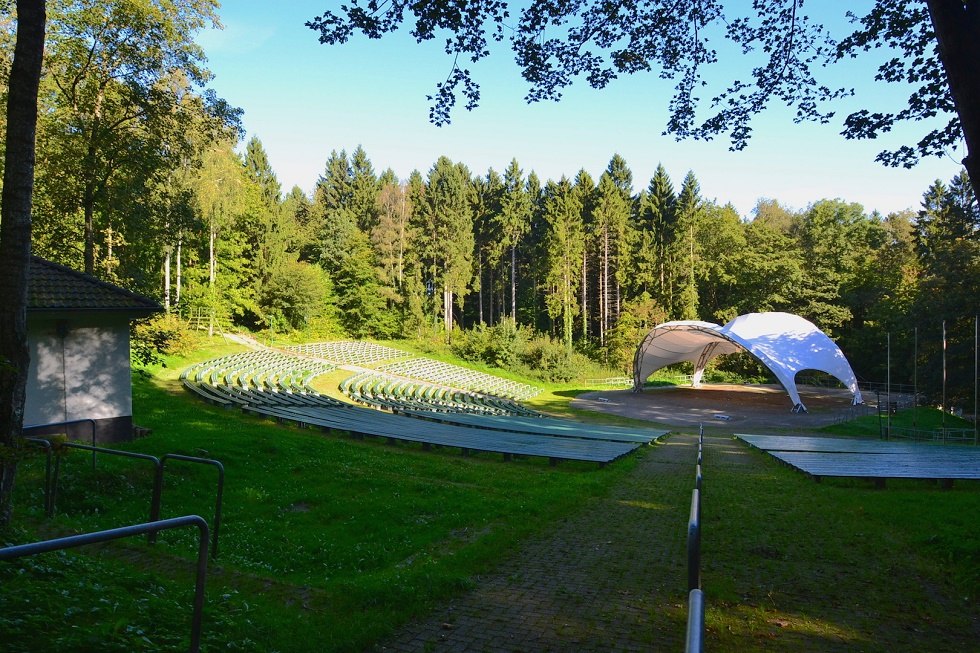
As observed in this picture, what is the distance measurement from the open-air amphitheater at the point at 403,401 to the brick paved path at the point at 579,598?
5.62m

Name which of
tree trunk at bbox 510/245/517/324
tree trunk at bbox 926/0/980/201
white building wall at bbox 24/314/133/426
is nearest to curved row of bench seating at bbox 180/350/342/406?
white building wall at bbox 24/314/133/426

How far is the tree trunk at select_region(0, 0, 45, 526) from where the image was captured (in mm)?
5277

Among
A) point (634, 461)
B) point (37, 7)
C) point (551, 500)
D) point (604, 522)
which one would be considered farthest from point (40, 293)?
point (634, 461)

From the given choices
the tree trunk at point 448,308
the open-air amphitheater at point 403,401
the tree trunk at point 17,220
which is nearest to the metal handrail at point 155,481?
the tree trunk at point 17,220

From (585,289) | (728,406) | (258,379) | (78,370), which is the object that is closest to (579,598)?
(78,370)

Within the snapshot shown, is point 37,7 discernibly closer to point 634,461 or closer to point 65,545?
point 65,545

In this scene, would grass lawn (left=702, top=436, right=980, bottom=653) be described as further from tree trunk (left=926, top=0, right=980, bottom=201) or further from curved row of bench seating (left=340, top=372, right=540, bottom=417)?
curved row of bench seating (left=340, top=372, right=540, bottom=417)

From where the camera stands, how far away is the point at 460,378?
38.6 m

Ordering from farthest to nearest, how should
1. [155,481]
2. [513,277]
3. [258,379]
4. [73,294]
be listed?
[513,277] → [258,379] → [73,294] → [155,481]

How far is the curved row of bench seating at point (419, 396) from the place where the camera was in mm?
25389

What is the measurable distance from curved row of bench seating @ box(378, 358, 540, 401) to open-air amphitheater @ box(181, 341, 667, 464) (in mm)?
76

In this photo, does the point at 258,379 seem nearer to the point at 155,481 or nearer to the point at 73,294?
the point at 73,294

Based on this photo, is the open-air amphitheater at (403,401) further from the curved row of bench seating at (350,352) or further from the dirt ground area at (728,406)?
the dirt ground area at (728,406)

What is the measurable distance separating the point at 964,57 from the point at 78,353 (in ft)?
46.7
